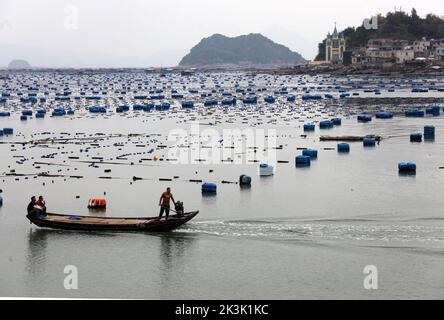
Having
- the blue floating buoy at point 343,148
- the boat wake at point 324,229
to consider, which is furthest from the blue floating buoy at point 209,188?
the blue floating buoy at point 343,148

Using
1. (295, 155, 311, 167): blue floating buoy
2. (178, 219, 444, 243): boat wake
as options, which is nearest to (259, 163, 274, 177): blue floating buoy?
(295, 155, 311, 167): blue floating buoy

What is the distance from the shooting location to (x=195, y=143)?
204 ft

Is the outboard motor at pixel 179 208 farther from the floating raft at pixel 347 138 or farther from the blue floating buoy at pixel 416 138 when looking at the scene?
the blue floating buoy at pixel 416 138

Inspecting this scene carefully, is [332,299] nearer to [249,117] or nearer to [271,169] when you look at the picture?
[271,169]

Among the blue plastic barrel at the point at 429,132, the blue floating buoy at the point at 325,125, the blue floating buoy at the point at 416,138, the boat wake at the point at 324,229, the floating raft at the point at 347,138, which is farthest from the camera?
the blue floating buoy at the point at 325,125

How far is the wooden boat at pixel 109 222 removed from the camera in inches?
1272

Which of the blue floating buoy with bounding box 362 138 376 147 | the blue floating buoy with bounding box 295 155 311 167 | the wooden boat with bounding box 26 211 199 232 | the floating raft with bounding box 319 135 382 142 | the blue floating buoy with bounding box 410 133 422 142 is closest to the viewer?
the wooden boat with bounding box 26 211 199 232

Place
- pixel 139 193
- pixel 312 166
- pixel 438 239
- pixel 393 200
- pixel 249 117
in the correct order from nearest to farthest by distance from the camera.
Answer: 1. pixel 438 239
2. pixel 393 200
3. pixel 139 193
4. pixel 312 166
5. pixel 249 117

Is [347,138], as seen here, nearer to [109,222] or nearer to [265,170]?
[265,170]

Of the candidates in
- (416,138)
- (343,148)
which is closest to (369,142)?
(343,148)

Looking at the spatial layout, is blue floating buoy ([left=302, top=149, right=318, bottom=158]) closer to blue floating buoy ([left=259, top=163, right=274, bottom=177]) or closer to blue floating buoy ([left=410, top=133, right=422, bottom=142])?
blue floating buoy ([left=259, top=163, right=274, bottom=177])

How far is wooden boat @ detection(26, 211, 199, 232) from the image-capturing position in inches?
1272
